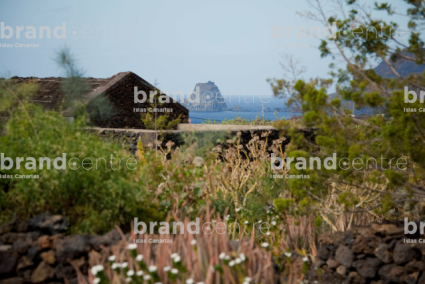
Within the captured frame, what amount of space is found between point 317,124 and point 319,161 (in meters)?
0.42

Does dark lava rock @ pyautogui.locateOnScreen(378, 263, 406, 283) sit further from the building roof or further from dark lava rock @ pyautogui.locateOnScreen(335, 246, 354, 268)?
the building roof

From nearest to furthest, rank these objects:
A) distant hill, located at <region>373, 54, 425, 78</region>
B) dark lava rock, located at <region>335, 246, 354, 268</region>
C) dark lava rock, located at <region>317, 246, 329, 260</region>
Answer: dark lava rock, located at <region>335, 246, 354, 268</region>, dark lava rock, located at <region>317, 246, 329, 260</region>, distant hill, located at <region>373, 54, 425, 78</region>

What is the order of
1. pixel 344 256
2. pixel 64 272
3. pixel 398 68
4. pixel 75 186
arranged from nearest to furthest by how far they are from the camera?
1. pixel 64 272
2. pixel 75 186
3. pixel 344 256
4. pixel 398 68

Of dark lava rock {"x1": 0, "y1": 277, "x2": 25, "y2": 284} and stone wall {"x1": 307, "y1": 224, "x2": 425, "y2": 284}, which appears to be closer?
dark lava rock {"x1": 0, "y1": 277, "x2": 25, "y2": 284}

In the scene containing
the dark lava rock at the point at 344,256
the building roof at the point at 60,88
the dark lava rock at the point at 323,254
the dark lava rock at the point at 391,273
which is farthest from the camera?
the building roof at the point at 60,88

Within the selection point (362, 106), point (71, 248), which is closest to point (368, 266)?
point (362, 106)

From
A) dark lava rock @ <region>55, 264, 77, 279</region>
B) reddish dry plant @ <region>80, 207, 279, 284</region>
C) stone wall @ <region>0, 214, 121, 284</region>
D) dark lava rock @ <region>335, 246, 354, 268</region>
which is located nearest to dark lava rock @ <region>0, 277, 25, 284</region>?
stone wall @ <region>0, 214, 121, 284</region>

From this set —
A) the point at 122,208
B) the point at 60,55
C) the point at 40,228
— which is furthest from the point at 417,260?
the point at 60,55

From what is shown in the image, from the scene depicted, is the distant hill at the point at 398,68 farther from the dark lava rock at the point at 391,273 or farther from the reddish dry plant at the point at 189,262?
the reddish dry plant at the point at 189,262

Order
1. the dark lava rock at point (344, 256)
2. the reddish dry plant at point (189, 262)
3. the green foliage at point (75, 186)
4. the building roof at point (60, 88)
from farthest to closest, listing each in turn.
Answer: the building roof at point (60, 88)
the dark lava rock at point (344, 256)
the green foliage at point (75, 186)
the reddish dry plant at point (189, 262)

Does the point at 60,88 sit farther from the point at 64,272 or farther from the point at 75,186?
the point at 64,272

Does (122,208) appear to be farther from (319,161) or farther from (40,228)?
(319,161)

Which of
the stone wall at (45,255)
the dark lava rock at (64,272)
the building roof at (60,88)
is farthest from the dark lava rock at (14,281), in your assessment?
the building roof at (60,88)

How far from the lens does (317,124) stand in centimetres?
354
